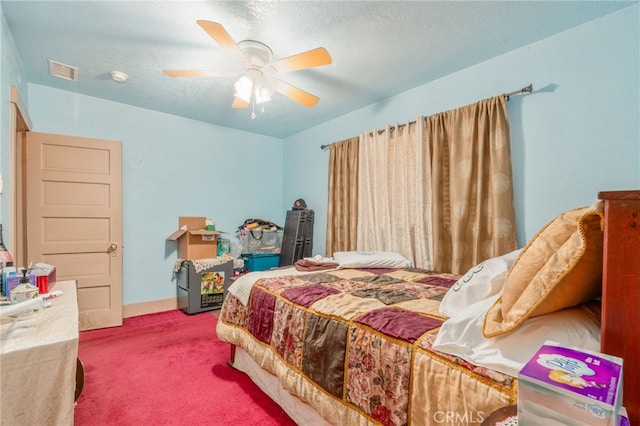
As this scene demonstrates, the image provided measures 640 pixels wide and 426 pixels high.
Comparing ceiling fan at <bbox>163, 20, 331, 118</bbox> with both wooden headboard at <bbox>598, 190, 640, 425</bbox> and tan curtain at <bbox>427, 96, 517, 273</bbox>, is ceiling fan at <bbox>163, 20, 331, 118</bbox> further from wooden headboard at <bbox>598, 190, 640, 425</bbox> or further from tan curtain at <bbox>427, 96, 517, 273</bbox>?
wooden headboard at <bbox>598, 190, 640, 425</bbox>

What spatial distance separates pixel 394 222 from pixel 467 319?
2025mm

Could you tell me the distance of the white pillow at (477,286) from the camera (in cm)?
125

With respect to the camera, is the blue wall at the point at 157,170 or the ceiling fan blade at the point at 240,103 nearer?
the ceiling fan blade at the point at 240,103

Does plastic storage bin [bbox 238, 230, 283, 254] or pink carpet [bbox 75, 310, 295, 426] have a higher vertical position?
plastic storage bin [bbox 238, 230, 283, 254]

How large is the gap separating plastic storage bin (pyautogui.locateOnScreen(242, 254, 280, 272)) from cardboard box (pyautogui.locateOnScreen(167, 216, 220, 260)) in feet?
1.48

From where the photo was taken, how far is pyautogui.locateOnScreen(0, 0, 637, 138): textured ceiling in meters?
1.85

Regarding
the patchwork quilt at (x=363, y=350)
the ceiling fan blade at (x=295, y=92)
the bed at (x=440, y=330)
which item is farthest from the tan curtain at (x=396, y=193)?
the ceiling fan blade at (x=295, y=92)

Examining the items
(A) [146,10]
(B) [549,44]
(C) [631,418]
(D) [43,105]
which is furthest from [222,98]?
(C) [631,418]

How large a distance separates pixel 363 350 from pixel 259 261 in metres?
3.01

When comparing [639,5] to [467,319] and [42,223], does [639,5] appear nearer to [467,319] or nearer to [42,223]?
[467,319]

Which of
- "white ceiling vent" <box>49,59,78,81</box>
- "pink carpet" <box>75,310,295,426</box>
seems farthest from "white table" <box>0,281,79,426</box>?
"white ceiling vent" <box>49,59,78,81</box>

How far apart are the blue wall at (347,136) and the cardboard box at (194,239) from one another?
139 mm

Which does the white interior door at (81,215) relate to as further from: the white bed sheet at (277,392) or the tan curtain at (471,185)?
the tan curtain at (471,185)

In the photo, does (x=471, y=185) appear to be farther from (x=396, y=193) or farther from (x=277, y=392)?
(x=277, y=392)
